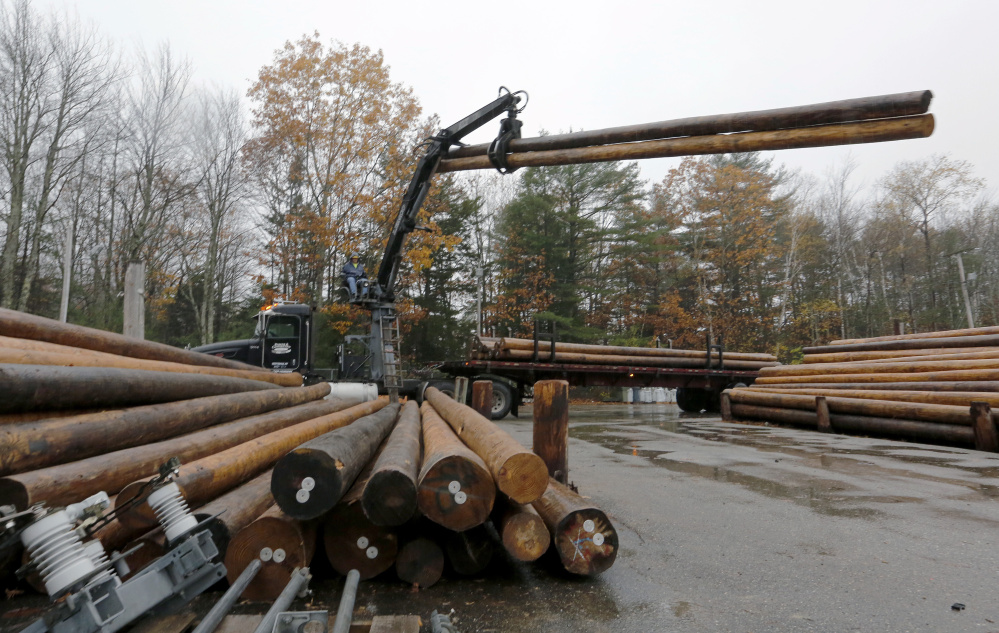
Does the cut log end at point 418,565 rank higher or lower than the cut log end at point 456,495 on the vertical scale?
lower

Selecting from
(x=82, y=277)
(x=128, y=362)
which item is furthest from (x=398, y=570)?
(x=82, y=277)

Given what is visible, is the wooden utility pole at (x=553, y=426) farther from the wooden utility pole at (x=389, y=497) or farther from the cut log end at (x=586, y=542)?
the wooden utility pole at (x=389, y=497)

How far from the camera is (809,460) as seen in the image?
786 cm

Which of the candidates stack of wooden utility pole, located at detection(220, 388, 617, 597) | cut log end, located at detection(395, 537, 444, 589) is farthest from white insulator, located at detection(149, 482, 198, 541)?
cut log end, located at detection(395, 537, 444, 589)

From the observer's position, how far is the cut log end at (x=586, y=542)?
131 inches

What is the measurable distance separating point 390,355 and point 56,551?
10.1 metres

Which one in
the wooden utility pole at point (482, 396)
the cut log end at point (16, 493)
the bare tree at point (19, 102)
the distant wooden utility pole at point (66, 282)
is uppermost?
the bare tree at point (19, 102)

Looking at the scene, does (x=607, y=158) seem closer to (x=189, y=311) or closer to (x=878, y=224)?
(x=189, y=311)

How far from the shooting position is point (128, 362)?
4.75m

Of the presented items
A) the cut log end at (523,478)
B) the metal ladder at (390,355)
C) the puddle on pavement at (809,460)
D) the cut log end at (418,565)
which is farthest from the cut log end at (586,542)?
the metal ladder at (390,355)

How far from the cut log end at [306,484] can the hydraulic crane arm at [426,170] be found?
413 cm

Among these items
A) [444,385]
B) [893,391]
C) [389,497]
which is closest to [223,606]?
[389,497]

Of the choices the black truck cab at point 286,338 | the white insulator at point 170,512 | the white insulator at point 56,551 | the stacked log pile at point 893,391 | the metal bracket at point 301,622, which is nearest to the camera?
the white insulator at point 56,551

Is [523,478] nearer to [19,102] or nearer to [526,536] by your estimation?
[526,536]
